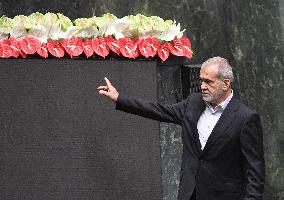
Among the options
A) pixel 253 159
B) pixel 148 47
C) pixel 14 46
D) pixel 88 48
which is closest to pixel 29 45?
pixel 14 46

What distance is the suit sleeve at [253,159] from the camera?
4137 millimetres

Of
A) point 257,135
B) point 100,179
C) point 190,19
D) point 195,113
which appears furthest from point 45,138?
point 190,19

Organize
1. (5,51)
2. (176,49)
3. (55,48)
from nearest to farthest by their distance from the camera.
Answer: (5,51) < (55,48) < (176,49)

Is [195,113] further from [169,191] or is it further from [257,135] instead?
[169,191]

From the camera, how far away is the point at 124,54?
5336 millimetres

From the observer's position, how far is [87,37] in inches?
213

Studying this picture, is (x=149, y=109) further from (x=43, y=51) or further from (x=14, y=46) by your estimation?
(x=14, y=46)

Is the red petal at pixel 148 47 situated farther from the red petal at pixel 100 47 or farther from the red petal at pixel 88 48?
the red petal at pixel 88 48

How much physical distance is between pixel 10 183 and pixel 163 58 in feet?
5.25

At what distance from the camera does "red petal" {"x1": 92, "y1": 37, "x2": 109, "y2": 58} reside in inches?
209

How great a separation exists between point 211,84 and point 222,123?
0.87 feet

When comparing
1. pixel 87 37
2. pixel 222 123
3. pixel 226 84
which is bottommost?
pixel 222 123

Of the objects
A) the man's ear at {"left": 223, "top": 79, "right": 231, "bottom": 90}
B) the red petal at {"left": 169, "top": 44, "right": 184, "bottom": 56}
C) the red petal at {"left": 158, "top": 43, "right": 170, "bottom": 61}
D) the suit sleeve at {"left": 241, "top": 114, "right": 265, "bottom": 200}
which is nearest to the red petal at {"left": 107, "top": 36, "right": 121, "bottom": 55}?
the red petal at {"left": 158, "top": 43, "right": 170, "bottom": 61}

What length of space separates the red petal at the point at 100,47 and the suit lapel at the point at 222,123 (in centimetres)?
137
